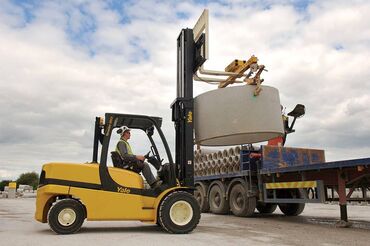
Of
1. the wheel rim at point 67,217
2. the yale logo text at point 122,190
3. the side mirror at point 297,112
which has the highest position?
the side mirror at point 297,112

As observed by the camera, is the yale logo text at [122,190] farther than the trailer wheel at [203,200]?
No

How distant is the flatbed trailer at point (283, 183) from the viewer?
8.48 metres

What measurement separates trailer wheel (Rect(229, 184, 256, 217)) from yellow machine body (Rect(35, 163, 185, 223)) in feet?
15.1

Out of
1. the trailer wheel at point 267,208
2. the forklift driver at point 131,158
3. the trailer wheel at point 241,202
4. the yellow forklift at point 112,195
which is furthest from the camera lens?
the trailer wheel at point 267,208

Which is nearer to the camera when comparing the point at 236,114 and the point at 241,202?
the point at 236,114

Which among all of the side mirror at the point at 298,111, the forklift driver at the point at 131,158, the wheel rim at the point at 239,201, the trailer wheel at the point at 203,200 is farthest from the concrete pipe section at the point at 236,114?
the trailer wheel at the point at 203,200

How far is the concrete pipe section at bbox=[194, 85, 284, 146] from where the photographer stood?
7863 millimetres

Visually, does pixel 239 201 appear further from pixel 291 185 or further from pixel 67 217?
pixel 67 217

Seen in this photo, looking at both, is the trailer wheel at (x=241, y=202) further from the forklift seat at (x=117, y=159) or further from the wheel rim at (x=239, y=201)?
the forklift seat at (x=117, y=159)

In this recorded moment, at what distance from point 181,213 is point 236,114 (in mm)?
2163

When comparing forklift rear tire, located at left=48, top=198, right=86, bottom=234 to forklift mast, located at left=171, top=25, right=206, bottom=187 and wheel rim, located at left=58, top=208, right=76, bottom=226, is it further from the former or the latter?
forklift mast, located at left=171, top=25, right=206, bottom=187

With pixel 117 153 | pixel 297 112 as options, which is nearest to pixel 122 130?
pixel 117 153

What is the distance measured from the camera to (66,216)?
6840 millimetres

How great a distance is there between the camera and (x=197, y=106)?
8.28 m
